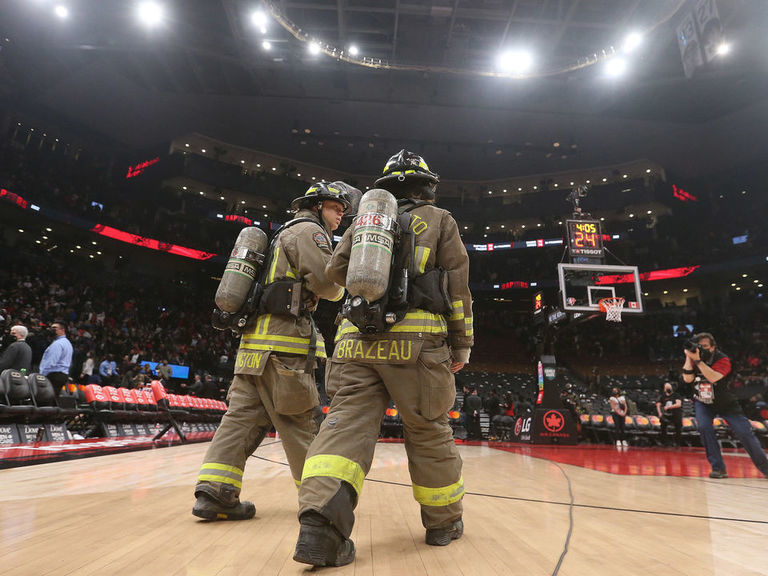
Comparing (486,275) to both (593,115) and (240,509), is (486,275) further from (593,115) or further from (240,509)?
(240,509)

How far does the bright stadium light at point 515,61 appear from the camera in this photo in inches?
654

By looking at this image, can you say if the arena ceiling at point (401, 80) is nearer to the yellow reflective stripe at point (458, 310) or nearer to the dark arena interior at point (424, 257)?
the dark arena interior at point (424, 257)

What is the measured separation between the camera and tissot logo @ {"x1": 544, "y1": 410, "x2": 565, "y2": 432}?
35.2 ft

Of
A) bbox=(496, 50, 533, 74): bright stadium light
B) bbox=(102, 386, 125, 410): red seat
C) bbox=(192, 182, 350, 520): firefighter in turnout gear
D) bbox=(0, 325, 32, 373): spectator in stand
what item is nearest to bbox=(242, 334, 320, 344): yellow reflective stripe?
bbox=(192, 182, 350, 520): firefighter in turnout gear

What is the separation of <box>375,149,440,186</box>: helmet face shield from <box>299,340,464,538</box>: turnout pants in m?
0.89

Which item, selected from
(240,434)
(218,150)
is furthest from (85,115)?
(240,434)

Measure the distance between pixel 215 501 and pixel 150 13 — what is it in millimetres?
17787

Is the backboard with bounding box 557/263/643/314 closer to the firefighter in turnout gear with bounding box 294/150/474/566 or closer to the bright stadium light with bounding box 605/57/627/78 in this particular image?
the bright stadium light with bounding box 605/57/627/78

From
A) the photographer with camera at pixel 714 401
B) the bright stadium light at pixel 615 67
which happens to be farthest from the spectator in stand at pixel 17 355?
the bright stadium light at pixel 615 67

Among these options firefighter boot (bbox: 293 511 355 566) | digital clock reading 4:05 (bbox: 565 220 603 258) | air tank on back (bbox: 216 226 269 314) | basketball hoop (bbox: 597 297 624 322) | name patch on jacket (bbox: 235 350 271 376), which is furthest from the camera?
digital clock reading 4:05 (bbox: 565 220 603 258)

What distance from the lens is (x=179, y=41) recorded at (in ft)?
55.8

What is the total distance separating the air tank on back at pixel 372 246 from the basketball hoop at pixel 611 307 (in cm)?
1030

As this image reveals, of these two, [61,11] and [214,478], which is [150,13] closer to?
[61,11]

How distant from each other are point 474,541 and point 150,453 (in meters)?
4.77
